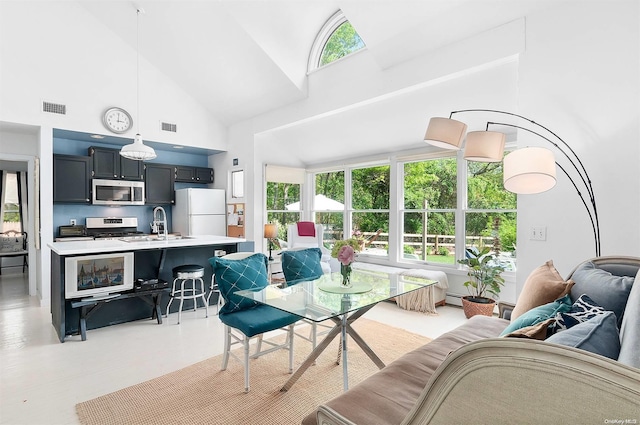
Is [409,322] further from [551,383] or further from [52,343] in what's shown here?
[52,343]

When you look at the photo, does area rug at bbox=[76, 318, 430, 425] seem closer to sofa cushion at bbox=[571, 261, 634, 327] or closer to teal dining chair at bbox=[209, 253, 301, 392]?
teal dining chair at bbox=[209, 253, 301, 392]

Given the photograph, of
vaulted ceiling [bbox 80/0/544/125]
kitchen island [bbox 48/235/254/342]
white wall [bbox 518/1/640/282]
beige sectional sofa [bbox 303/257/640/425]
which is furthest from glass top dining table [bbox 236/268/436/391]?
vaulted ceiling [bbox 80/0/544/125]

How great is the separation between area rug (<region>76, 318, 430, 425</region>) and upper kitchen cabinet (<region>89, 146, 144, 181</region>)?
4108 mm

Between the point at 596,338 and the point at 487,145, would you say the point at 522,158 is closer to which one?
the point at 487,145

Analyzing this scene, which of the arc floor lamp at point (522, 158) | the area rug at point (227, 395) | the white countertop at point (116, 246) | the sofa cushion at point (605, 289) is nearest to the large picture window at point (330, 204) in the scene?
the white countertop at point (116, 246)

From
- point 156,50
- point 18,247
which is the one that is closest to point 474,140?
point 156,50

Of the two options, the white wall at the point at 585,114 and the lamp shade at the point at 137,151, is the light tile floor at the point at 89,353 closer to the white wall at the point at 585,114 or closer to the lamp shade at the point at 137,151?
the white wall at the point at 585,114

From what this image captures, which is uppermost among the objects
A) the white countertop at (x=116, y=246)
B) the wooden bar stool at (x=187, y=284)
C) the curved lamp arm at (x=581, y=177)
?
the curved lamp arm at (x=581, y=177)

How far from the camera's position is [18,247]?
7102 mm

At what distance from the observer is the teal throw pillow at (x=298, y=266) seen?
9.86 ft

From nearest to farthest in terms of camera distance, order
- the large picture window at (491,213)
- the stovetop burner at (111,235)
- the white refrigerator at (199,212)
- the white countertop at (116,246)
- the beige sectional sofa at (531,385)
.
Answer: the beige sectional sofa at (531,385), the white countertop at (116,246), the large picture window at (491,213), the stovetop burner at (111,235), the white refrigerator at (199,212)

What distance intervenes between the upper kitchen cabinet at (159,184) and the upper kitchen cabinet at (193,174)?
123 millimetres

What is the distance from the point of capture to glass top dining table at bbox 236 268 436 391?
2064 mm

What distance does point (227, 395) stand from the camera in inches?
90.2
